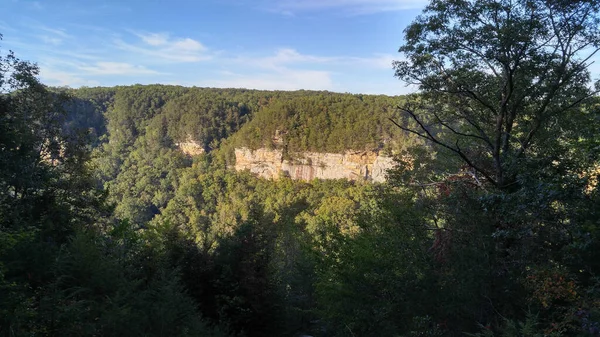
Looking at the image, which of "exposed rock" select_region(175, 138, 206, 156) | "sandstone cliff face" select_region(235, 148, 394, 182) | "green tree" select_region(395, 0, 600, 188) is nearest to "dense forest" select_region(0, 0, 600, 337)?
"green tree" select_region(395, 0, 600, 188)

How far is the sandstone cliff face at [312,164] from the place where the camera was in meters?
70.9

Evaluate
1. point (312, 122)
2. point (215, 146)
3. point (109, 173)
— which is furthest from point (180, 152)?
point (312, 122)

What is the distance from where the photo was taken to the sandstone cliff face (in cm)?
7094

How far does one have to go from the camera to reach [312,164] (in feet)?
249

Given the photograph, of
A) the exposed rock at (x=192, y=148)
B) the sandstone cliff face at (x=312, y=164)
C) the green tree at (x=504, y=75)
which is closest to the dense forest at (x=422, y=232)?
the green tree at (x=504, y=75)

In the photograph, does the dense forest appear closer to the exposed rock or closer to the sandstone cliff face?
the sandstone cliff face

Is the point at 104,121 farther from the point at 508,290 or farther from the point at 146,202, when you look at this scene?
the point at 508,290

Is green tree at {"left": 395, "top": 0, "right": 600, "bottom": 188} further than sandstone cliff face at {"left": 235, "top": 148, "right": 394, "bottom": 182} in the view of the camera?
No

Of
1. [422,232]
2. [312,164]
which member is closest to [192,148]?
[312,164]

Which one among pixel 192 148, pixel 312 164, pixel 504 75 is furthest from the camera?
pixel 192 148

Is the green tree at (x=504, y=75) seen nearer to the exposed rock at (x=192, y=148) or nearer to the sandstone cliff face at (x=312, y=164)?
the sandstone cliff face at (x=312, y=164)

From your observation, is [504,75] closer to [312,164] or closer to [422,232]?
[422,232]

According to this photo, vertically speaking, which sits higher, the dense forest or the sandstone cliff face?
the dense forest

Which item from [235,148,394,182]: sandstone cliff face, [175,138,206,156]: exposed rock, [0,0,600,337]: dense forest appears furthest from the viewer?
[175,138,206,156]: exposed rock
